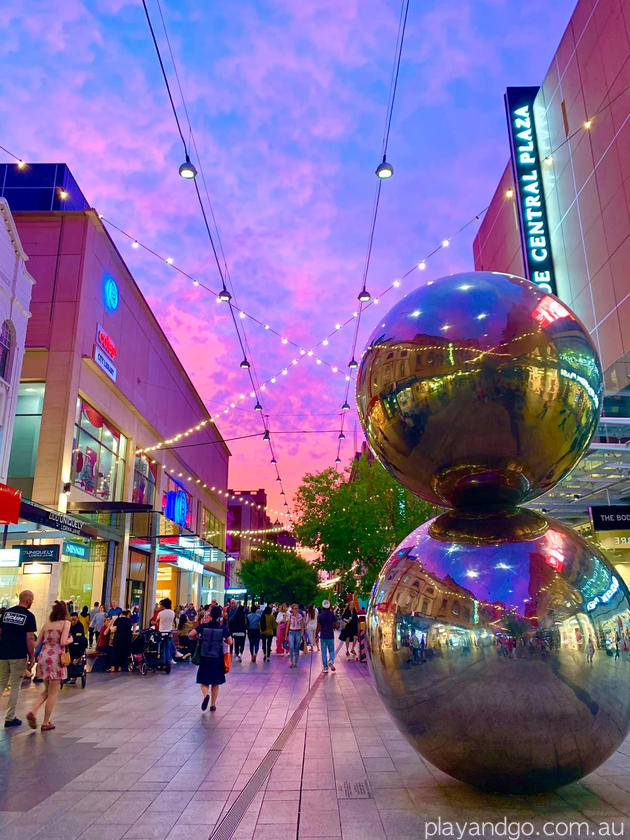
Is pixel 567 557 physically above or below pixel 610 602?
above

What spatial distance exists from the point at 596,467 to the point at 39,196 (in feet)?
84.3

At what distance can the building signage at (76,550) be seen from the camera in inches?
811

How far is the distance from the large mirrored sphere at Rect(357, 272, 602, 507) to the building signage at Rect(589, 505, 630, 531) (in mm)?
10034

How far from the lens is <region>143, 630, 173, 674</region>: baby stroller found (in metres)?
15.4

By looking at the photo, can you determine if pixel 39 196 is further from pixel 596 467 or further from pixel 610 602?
pixel 610 602

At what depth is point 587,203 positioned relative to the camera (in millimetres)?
17234

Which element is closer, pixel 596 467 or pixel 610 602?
pixel 610 602

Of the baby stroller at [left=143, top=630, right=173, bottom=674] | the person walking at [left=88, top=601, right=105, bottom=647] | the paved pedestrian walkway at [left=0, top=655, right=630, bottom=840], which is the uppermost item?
the person walking at [left=88, top=601, right=105, bottom=647]

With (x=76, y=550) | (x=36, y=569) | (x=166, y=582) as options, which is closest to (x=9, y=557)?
(x=36, y=569)

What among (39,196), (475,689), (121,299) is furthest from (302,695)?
(39,196)

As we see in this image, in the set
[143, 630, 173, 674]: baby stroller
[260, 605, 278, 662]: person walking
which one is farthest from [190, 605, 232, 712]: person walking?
[260, 605, 278, 662]: person walking

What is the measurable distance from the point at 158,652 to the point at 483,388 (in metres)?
14.1

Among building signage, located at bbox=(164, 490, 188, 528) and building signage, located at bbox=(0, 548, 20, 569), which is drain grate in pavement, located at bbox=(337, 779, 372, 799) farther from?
building signage, located at bbox=(164, 490, 188, 528)

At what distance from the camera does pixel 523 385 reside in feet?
13.3
